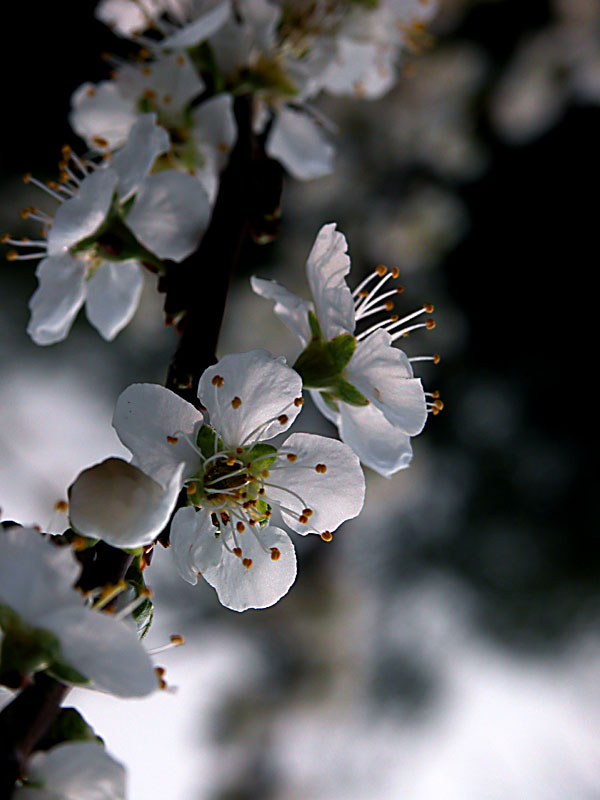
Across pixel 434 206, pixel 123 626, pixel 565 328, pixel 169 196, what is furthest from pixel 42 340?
pixel 565 328

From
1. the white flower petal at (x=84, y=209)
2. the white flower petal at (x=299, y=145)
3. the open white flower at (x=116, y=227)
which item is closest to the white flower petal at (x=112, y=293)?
the open white flower at (x=116, y=227)

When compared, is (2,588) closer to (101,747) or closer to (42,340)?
(101,747)

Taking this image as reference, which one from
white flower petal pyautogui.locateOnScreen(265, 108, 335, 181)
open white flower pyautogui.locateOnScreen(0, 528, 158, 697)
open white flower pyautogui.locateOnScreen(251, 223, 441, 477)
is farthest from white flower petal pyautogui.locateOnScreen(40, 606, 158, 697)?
white flower petal pyautogui.locateOnScreen(265, 108, 335, 181)

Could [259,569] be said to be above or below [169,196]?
below

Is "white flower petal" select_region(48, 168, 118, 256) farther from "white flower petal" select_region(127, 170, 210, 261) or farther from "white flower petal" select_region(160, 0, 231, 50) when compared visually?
"white flower petal" select_region(160, 0, 231, 50)

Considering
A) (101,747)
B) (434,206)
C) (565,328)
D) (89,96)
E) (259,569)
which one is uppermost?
(89,96)

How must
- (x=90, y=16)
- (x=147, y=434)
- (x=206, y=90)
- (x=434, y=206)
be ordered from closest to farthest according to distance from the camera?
(x=147, y=434) → (x=206, y=90) → (x=90, y=16) → (x=434, y=206)
